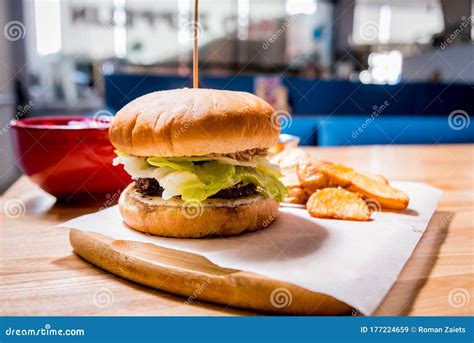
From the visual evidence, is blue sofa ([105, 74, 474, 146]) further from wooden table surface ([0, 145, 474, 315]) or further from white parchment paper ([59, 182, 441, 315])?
white parchment paper ([59, 182, 441, 315])

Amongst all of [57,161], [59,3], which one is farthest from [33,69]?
[57,161]

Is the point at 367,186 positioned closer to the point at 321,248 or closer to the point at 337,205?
the point at 337,205

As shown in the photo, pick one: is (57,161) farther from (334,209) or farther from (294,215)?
(334,209)

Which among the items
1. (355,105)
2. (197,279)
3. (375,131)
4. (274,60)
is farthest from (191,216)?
(274,60)

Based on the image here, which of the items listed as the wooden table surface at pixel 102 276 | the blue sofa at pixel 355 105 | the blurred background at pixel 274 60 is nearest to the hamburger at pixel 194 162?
the wooden table surface at pixel 102 276

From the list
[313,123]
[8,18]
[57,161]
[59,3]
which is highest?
[59,3]
